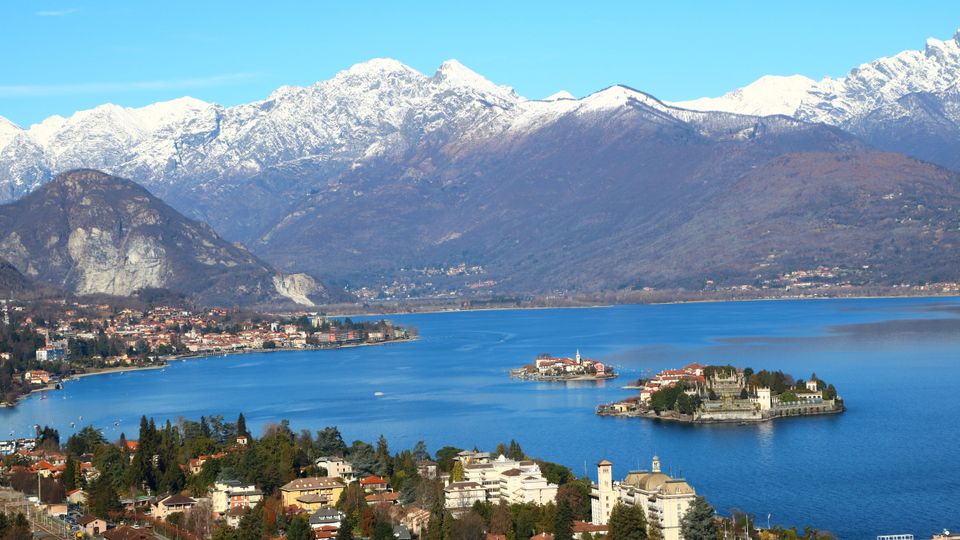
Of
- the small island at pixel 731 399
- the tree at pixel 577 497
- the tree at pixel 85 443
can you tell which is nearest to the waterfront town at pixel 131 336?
the small island at pixel 731 399

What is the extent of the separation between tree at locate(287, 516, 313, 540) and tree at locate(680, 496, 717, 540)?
24.0 feet

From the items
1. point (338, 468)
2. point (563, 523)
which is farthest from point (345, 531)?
point (338, 468)

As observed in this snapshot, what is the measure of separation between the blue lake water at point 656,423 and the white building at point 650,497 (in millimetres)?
3741

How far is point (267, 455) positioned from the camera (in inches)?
1813

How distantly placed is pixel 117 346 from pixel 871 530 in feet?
249

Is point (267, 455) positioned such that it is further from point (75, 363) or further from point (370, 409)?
point (75, 363)

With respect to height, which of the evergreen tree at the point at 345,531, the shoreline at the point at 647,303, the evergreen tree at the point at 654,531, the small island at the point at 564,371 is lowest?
the evergreen tree at the point at 654,531

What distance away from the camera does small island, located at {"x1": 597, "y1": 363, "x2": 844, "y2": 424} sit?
211ft

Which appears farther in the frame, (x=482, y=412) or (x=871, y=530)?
(x=482, y=412)

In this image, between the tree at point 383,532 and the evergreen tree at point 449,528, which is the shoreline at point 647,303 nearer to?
the evergreen tree at point 449,528

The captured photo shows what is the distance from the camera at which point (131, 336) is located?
12081 cm

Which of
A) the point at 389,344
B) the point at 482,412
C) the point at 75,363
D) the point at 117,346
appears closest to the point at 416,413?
the point at 482,412

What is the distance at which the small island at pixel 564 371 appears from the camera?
84250mm

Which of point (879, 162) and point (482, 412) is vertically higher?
point (879, 162)
